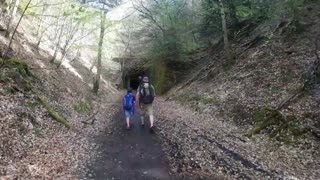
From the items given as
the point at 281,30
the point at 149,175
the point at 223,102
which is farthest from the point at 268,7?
the point at 149,175

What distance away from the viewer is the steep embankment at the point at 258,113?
9406 millimetres

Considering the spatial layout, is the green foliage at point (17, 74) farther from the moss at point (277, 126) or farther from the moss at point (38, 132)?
the moss at point (277, 126)

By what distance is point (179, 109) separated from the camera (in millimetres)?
19641

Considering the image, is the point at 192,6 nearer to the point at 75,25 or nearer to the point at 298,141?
the point at 75,25

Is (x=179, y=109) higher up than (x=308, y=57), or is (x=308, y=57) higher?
(x=308, y=57)

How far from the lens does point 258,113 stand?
13.0 m

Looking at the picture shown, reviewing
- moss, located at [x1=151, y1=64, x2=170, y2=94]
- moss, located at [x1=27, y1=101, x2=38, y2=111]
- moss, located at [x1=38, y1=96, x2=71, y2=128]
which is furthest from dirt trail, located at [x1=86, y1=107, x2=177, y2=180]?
moss, located at [x1=151, y1=64, x2=170, y2=94]

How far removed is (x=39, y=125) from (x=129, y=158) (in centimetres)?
325

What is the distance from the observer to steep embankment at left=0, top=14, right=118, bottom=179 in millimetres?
8141

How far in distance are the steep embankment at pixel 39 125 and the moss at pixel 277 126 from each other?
5.86 m

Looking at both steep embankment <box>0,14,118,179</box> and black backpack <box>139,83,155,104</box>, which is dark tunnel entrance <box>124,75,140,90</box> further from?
black backpack <box>139,83,155,104</box>

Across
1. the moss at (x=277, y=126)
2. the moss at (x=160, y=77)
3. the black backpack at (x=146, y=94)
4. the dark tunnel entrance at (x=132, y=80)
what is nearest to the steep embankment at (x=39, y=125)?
the black backpack at (x=146, y=94)

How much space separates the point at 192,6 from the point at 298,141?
20351 mm

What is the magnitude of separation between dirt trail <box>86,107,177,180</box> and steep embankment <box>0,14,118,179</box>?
0.46 meters
